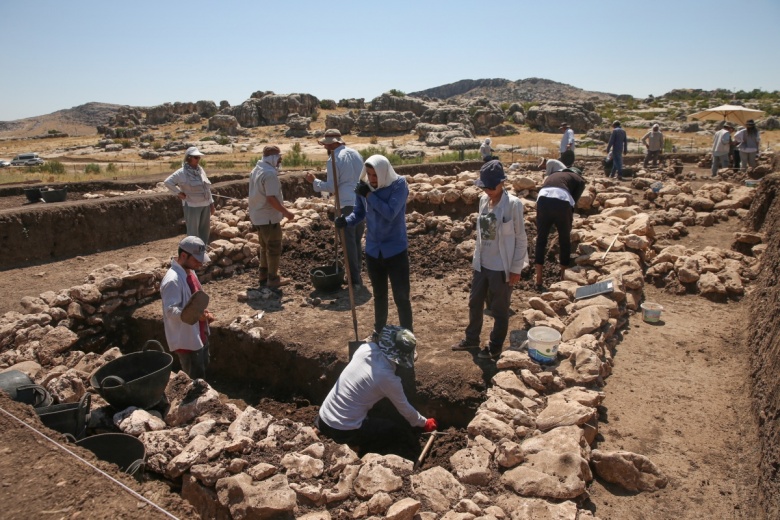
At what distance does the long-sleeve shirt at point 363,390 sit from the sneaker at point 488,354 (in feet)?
3.58

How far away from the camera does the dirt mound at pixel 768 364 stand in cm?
295

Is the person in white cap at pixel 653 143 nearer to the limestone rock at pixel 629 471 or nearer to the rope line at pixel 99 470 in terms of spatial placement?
the limestone rock at pixel 629 471

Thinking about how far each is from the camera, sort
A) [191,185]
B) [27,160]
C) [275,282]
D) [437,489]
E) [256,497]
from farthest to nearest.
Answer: [27,160] < [275,282] < [191,185] < [437,489] < [256,497]

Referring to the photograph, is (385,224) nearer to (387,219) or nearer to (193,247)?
(387,219)

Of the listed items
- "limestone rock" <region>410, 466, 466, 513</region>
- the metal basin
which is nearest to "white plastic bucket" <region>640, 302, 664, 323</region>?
"limestone rock" <region>410, 466, 466, 513</region>

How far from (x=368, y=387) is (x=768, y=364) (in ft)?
10.2

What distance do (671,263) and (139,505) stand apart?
6.61 metres

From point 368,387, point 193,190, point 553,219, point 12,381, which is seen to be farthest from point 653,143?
point 12,381

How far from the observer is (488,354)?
4633 mm

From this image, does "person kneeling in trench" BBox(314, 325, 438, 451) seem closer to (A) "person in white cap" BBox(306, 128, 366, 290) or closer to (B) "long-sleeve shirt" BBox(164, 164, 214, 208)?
(A) "person in white cap" BBox(306, 128, 366, 290)

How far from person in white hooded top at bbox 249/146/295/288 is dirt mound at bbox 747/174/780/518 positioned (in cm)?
499

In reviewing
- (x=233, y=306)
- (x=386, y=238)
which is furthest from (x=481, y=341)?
(x=233, y=306)

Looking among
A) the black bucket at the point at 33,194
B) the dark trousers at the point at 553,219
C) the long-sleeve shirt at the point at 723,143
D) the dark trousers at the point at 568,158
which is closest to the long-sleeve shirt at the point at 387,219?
the dark trousers at the point at 553,219

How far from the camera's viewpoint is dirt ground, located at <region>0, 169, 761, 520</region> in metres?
3.13
